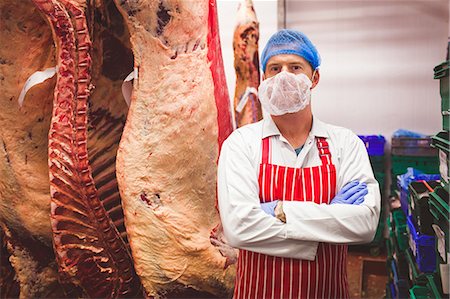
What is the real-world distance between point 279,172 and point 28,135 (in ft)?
3.20

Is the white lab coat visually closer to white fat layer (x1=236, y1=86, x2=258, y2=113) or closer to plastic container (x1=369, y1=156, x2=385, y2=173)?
white fat layer (x1=236, y1=86, x2=258, y2=113)

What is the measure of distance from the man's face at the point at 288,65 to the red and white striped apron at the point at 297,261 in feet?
0.82

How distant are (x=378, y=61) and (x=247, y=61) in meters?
1.91

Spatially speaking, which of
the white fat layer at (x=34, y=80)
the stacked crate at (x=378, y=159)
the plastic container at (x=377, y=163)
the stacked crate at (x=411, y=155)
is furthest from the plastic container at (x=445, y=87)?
the plastic container at (x=377, y=163)

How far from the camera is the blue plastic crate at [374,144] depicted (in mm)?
3814

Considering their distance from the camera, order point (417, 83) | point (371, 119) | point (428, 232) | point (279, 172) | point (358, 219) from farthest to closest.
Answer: point (371, 119) → point (417, 83) → point (428, 232) → point (279, 172) → point (358, 219)

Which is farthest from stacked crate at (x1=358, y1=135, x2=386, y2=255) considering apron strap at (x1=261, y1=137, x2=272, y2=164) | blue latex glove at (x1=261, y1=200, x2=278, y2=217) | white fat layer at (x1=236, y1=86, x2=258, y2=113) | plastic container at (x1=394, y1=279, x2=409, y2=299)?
blue latex glove at (x1=261, y1=200, x2=278, y2=217)

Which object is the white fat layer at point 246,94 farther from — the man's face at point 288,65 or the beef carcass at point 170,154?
the man's face at point 288,65

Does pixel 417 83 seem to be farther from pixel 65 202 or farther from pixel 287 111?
pixel 65 202

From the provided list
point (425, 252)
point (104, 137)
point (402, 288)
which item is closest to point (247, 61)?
point (104, 137)

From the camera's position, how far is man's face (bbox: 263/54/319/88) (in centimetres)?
128

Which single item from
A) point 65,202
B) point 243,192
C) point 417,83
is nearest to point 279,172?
point 243,192

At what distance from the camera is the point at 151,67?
4.66 feet

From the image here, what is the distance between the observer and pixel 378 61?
3.89 metres
